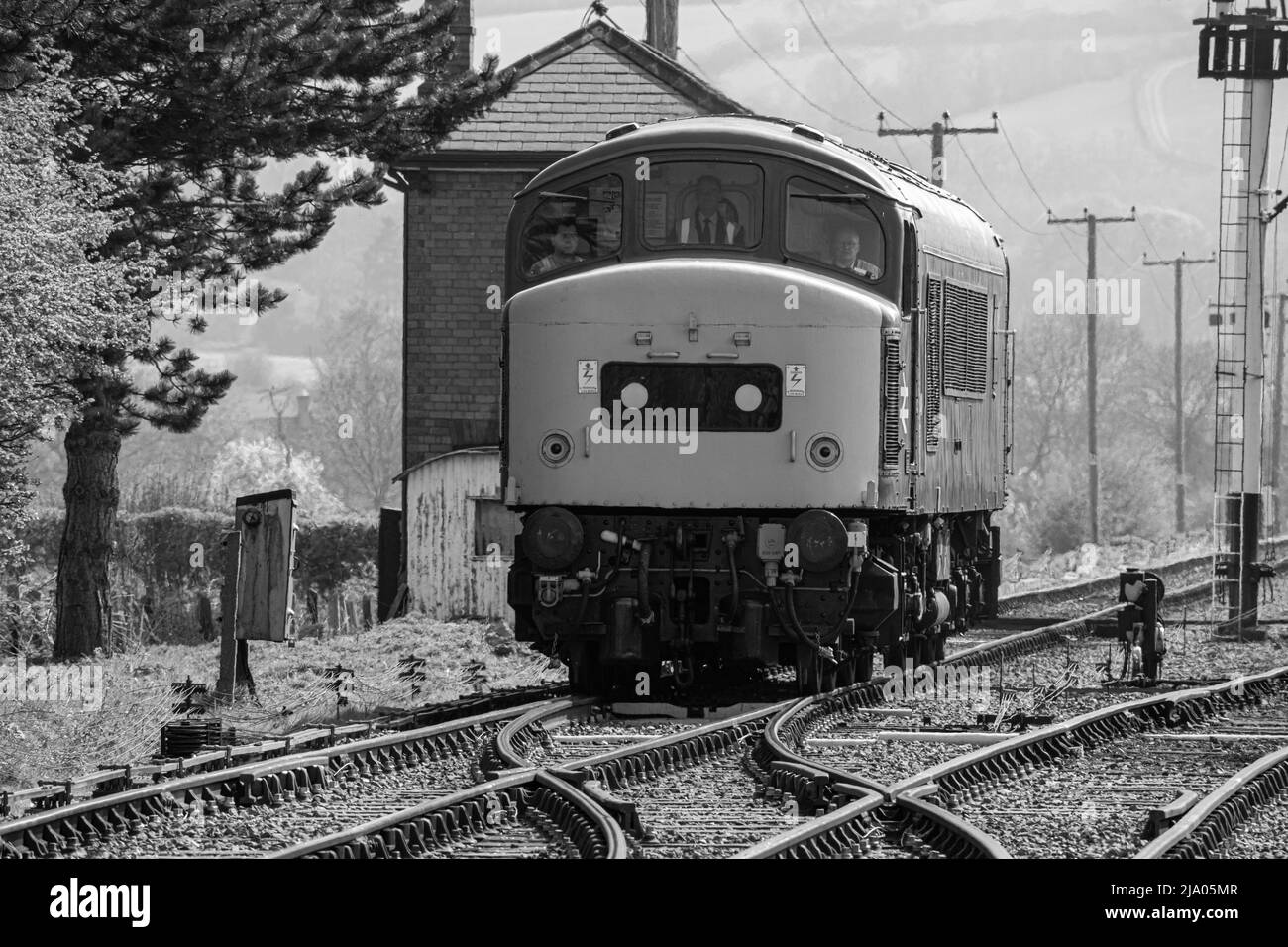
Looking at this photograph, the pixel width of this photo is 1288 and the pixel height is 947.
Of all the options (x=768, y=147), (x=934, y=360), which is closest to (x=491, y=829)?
(x=768, y=147)

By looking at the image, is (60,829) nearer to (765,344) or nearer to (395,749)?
(395,749)

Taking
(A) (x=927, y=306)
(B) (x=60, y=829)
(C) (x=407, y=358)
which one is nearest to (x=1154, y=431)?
(C) (x=407, y=358)

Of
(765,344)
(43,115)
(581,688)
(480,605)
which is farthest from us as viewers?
(480,605)

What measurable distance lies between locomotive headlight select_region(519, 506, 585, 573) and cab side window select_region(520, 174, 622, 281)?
180cm

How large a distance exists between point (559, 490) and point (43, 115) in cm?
522

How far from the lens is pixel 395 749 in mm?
10852

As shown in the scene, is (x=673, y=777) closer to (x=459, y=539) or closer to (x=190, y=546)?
(x=459, y=539)

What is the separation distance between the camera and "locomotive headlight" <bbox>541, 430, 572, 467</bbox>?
42.5 ft

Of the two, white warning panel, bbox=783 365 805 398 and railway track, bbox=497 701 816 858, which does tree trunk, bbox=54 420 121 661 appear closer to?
railway track, bbox=497 701 816 858

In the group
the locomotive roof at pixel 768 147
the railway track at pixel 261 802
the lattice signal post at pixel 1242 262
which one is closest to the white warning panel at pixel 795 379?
the locomotive roof at pixel 768 147

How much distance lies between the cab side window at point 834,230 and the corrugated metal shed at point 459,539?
11.9 metres

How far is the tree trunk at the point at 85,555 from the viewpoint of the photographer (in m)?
20.8

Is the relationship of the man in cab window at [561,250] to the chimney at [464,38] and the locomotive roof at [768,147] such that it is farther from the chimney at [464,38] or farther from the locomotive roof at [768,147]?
the chimney at [464,38]

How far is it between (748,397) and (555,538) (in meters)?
1.59
